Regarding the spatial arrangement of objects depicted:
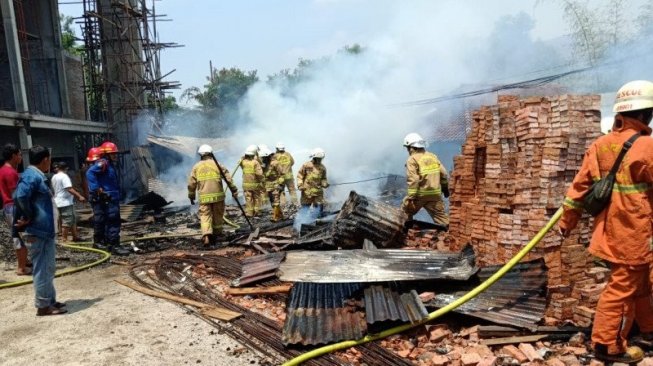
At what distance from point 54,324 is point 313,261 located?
9.11 feet

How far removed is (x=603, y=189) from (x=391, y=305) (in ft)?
6.52

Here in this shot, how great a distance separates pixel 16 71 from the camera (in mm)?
13711

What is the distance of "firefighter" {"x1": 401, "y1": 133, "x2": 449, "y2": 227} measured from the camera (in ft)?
24.6

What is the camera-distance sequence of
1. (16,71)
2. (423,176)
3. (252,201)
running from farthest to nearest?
(16,71) → (252,201) → (423,176)

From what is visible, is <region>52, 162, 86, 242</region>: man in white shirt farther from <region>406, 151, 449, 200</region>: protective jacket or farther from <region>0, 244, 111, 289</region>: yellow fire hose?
<region>406, 151, 449, 200</region>: protective jacket

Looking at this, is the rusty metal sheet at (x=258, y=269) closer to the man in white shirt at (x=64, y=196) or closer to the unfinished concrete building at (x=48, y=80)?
the man in white shirt at (x=64, y=196)

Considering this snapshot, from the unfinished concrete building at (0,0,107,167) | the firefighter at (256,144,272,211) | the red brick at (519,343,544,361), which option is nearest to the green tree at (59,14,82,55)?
the unfinished concrete building at (0,0,107,167)

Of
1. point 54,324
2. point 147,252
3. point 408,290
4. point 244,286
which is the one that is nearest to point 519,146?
point 408,290

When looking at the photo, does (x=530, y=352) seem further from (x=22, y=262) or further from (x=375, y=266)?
(x=22, y=262)

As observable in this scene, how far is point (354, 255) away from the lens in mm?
5250

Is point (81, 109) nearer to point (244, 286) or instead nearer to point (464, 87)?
point (464, 87)

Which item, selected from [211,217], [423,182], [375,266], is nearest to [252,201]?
[211,217]

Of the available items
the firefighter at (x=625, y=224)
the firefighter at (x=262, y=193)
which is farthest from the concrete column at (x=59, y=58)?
the firefighter at (x=625, y=224)

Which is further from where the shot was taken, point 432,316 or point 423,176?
point 423,176
